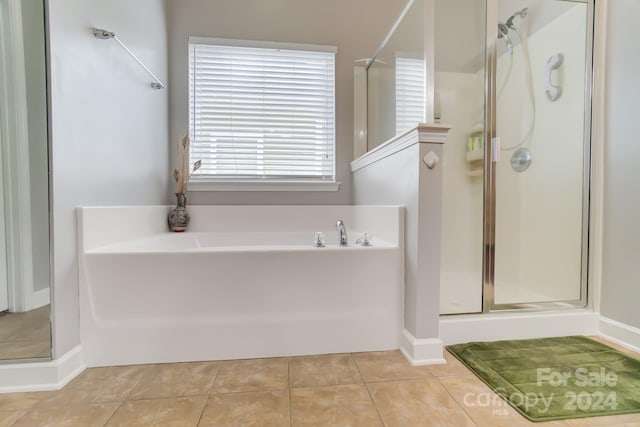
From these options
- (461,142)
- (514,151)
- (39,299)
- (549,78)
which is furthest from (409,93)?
(39,299)

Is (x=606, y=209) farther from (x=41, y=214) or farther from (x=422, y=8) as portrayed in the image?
(x=41, y=214)

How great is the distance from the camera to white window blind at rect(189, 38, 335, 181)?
86.8 inches

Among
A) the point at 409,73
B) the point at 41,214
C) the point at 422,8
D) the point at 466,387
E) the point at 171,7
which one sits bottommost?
the point at 466,387

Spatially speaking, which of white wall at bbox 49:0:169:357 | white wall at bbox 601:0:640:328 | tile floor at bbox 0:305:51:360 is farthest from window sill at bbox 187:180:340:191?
white wall at bbox 601:0:640:328

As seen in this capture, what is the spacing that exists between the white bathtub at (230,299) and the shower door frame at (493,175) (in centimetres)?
55

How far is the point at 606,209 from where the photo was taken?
5.13 feet

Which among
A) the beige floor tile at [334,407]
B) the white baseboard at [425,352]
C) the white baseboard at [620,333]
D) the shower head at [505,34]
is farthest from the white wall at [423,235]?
the white baseboard at [620,333]

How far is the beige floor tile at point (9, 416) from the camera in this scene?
0.91 metres

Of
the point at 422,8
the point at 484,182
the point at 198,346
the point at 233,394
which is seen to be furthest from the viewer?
the point at 484,182

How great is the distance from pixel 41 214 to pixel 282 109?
164 centimetres

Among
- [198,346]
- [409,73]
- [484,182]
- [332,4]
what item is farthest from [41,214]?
[332,4]

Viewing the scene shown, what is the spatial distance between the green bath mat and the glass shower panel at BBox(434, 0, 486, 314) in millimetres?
245

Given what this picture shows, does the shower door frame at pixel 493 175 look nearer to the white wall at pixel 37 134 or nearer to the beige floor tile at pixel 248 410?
the beige floor tile at pixel 248 410

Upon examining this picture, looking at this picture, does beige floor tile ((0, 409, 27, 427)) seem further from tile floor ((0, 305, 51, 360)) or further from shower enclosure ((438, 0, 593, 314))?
shower enclosure ((438, 0, 593, 314))
